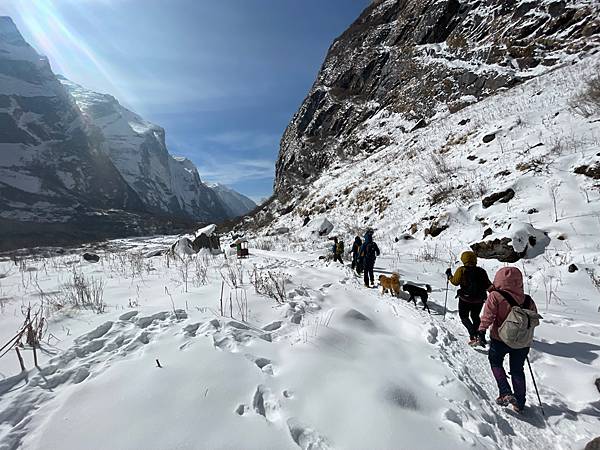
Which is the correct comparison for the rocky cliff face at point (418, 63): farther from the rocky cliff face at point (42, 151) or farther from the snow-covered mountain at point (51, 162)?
the rocky cliff face at point (42, 151)

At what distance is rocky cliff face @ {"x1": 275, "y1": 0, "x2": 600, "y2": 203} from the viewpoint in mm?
25031

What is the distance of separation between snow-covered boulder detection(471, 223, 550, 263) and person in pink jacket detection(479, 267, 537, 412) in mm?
5386

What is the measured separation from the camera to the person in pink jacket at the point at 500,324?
2.93 metres

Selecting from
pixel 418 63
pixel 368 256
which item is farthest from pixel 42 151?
pixel 368 256

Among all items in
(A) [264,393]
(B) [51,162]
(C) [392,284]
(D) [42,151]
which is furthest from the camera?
(B) [51,162]

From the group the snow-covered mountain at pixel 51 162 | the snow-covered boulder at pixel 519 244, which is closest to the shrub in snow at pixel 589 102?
the snow-covered boulder at pixel 519 244

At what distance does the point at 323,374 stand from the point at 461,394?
1393mm

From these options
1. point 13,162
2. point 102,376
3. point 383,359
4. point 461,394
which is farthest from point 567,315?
point 13,162

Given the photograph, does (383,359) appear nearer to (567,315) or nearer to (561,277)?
(567,315)

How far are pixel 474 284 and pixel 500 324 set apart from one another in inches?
52.3

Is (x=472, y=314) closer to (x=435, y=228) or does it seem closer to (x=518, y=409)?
(x=518, y=409)

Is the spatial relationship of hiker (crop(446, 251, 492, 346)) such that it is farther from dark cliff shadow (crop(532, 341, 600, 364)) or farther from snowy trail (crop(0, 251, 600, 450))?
dark cliff shadow (crop(532, 341, 600, 364))

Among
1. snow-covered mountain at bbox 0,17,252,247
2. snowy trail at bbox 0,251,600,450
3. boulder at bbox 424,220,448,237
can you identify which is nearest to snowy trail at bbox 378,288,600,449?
snowy trail at bbox 0,251,600,450

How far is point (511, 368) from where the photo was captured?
2955 mm
